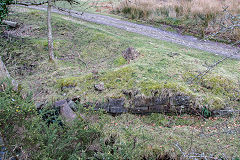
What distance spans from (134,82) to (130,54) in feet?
5.25

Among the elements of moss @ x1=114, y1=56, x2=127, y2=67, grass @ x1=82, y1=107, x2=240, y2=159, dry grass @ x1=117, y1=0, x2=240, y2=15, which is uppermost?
dry grass @ x1=117, y1=0, x2=240, y2=15

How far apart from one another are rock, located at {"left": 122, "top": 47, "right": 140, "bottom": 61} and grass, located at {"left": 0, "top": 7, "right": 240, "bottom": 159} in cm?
20

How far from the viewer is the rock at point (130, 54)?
625cm

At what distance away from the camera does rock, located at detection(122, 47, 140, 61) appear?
625 centimetres

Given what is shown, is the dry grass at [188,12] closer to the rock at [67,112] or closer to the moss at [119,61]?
the moss at [119,61]

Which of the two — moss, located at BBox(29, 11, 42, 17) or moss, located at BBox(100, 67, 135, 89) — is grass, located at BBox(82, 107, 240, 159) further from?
moss, located at BBox(29, 11, 42, 17)

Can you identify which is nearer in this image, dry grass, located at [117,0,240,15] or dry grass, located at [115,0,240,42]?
dry grass, located at [115,0,240,42]

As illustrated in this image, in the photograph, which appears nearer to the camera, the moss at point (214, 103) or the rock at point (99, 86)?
the moss at point (214, 103)

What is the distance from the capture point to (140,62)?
19.0ft

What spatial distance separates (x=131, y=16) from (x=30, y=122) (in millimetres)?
10258

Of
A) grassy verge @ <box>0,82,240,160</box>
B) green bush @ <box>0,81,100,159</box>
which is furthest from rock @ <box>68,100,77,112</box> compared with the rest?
green bush @ <box>0,81,100,159</box>

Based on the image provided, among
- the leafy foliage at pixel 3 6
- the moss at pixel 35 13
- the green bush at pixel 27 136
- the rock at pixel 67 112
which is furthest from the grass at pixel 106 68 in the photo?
the moss at pixel 35 13

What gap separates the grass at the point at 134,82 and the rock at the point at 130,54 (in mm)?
202

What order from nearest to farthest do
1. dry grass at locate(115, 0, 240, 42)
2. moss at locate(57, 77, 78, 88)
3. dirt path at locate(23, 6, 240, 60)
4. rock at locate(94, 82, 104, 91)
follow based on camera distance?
rock at locate(94, 82, 104, 91) → moss at locate(57, 77, 78, 88) → dirt path at locate(23, 6, 240, 60) → dry grass at locate(115, 0, 240, 42)
